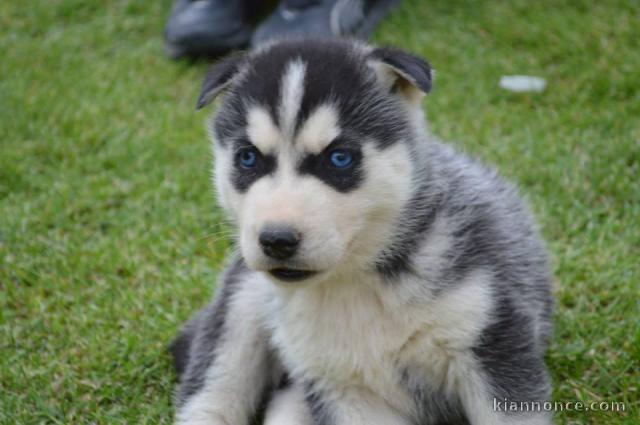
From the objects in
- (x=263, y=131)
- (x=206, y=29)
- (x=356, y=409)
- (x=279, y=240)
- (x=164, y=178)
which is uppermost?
(x=263, y=131)

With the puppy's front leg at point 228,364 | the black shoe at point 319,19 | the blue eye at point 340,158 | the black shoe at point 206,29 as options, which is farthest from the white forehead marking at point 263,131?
the black shoe at point 206,29

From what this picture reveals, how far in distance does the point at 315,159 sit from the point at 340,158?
9cm

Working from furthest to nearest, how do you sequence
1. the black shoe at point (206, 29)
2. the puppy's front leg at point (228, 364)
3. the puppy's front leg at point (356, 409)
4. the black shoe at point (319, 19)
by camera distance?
1. the black shoe at point (206, 29)
2. the black shoe at point (319, 19)
3. the puppy's front leg at point (228, 364)
4. the puppy's front leg at point (356, 409)

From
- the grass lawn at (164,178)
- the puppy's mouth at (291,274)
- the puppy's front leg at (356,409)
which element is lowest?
the grass lawn at (164,178)

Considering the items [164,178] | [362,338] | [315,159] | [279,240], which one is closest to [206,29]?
[164,178]

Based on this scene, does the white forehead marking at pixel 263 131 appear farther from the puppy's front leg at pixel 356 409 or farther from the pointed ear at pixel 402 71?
the puppy's front leg at pixel 356 409

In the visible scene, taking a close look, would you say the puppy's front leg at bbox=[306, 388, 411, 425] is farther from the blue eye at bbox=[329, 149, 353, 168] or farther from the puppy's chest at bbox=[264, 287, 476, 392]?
the blue eye at bbox=[329, 149, 353, 168]

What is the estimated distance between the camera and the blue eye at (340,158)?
A: 2.92 meters

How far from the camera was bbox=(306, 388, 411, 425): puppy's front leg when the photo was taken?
3.23 m

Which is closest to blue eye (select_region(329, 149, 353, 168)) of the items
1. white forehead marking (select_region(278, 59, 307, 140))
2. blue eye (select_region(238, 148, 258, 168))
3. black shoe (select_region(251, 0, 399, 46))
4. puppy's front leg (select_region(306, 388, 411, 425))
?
white forehead marking (select_region(278, 59, 307, 140))

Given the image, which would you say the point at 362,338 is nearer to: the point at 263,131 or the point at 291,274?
the point at 291,274

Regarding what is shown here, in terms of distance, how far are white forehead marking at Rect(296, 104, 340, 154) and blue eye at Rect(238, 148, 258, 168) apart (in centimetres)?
22

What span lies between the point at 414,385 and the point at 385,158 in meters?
0.87

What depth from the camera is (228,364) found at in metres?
3.47
